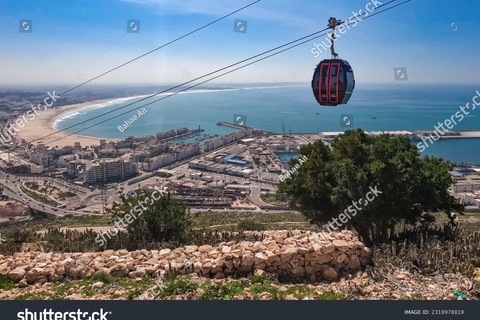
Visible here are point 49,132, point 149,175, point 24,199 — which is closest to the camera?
point 24,199

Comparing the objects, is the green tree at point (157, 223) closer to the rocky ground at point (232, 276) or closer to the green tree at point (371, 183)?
the rocky ground at point (232, 276)

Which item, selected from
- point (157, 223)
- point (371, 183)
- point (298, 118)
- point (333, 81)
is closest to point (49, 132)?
point (298, 118)

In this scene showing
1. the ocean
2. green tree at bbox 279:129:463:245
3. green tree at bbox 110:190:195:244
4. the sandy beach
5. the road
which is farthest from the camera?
the ocean

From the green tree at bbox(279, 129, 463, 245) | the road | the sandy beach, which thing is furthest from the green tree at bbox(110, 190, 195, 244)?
the sandy beach

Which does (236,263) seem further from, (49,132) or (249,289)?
(49,132)

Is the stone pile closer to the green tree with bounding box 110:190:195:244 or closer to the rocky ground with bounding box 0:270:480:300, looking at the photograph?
the rocky ground with bounding box 0:270:480:300
